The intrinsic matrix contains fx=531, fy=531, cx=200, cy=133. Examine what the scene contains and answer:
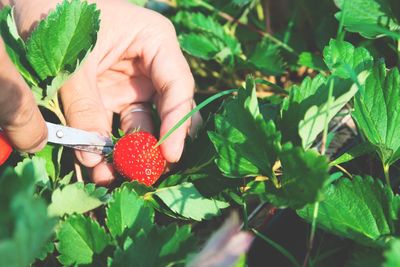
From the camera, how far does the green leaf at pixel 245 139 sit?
681 mm

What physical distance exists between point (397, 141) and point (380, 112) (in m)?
0.05

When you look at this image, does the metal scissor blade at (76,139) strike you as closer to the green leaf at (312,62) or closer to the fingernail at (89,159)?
the fingernail at (89,159)

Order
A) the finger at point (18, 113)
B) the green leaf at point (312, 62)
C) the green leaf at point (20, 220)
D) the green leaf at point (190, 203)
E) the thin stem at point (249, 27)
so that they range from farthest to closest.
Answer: the thin stem at point (249, 27) < the green leaf at point (312, 62) < the green leaf at point (190, 203) < the finger at point (18, 113) < the green leaf at point (20, 220)

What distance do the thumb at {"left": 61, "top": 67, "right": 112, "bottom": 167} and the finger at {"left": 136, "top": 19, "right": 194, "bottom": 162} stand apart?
113 millimetres

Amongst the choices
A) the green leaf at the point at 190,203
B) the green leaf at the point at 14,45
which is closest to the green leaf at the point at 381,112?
the green leaf at the point at 190,203

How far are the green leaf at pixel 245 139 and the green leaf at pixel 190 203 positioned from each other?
83 millimetres

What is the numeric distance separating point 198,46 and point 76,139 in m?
0.44

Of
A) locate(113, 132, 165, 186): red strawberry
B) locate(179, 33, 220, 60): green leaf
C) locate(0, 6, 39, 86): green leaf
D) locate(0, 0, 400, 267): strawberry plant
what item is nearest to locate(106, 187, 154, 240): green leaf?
locate(0, 0, 400, 267): strawberry plant

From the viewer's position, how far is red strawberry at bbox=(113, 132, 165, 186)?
85 cm

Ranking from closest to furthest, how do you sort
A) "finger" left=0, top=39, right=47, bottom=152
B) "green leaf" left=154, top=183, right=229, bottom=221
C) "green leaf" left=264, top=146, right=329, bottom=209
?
"green leaf" left=264, top=146, right=329, bottom=209 < "finger" left=0, top=39, right=47, bottom=152 < "green leaf" left=154, top=183, right=229, bottom=221

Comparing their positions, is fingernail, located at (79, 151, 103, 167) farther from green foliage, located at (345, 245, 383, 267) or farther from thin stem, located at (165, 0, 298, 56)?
thin stem, located at (165, 0, 298, 56)

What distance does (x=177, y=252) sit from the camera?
2.14 ft

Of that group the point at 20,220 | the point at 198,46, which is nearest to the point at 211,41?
the point at 198,46

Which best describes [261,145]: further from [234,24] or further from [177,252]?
[234,24]
